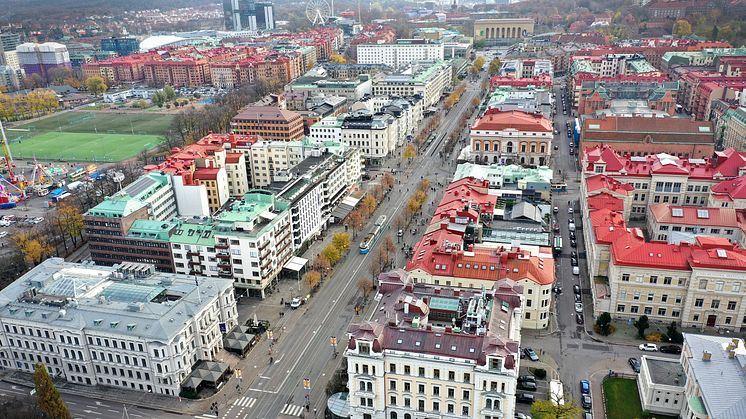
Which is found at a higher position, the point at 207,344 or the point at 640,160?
the point at 640,160

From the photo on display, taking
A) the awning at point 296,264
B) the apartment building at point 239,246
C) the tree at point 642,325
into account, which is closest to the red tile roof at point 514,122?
the awning at point 296,264

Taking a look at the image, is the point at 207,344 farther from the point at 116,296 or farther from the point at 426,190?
the point at 426,190

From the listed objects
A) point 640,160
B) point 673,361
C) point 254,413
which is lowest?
point 254,413

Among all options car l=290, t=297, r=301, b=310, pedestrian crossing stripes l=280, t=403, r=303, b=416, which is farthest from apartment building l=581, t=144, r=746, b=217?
pedestrian crossing stripes l=280, t=403, r=303, b=416

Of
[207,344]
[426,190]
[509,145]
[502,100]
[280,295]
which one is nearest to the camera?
[207,344]

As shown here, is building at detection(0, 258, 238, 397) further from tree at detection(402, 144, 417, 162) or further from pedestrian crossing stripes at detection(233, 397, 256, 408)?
tree at detection(402, 144, 417, 162)

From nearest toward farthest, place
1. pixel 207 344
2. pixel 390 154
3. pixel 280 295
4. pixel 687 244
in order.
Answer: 1. pixel 207 344
2. pixel 687 244
3. pixel 280 295
4. pixel 390 154

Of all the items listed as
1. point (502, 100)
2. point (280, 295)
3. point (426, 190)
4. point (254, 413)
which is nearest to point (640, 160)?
point (426, 190)

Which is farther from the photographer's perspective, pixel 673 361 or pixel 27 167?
pixel 27 167
